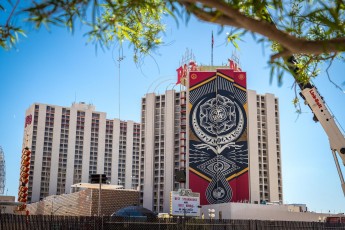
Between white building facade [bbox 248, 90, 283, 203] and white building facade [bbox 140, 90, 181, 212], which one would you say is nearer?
white building facade [bbox 140, 90, 181, 212]

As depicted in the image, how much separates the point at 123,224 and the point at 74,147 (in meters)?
113

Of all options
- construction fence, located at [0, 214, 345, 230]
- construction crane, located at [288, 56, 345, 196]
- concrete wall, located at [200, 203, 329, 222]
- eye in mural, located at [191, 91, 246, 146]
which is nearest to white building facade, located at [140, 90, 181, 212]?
eye in mural, located at [191, 91, 246, 146]

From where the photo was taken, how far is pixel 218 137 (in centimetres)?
8512

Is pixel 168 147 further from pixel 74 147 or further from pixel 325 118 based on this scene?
pixel 325 118

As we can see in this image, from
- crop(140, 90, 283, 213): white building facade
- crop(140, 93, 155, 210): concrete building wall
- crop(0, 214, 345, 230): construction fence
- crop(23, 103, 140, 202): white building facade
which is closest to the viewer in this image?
crop(0, 214, 345, 230): construction fence

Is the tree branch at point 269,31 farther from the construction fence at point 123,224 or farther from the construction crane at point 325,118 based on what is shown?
the construction crane at point 325,118

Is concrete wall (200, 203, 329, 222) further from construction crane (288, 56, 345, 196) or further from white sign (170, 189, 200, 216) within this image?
construction crane (288, 56, 345, 196)

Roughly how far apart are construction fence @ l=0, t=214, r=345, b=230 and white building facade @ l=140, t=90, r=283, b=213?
7322 centimetres

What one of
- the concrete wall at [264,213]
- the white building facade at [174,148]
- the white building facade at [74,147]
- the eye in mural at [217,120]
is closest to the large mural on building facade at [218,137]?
the eye in mural at [217,120]

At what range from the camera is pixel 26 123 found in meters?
130

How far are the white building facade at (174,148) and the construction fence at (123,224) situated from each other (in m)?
73.2

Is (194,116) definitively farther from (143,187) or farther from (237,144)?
(143,187)

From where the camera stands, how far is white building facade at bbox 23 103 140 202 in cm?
12588

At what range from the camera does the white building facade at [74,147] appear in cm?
12588
